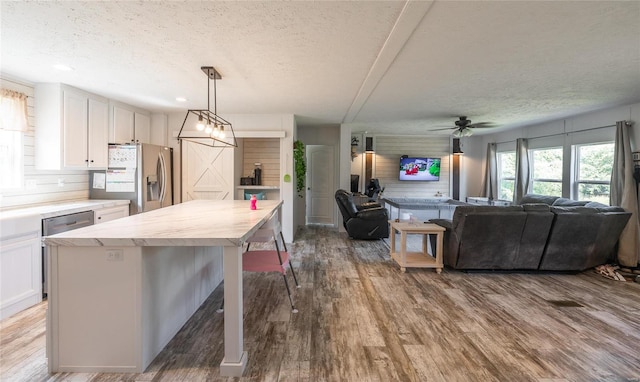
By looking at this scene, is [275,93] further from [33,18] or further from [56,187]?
[56,187]

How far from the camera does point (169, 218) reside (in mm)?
2623

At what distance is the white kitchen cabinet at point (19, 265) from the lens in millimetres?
2684

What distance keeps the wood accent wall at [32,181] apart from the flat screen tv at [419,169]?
6907mm

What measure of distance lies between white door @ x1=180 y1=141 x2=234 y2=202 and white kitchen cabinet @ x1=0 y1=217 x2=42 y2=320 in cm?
272

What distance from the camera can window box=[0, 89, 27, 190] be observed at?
328 cm

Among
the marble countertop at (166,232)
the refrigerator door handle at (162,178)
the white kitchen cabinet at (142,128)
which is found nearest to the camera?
the marble countertop at (166,232)

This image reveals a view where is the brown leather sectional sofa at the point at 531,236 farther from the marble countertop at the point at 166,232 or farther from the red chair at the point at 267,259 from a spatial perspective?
the marble countertop at the point at 166,232

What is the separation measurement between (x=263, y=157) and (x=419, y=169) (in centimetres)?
420

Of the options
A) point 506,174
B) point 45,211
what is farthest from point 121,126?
point 506,174

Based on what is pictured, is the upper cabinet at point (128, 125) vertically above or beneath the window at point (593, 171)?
above

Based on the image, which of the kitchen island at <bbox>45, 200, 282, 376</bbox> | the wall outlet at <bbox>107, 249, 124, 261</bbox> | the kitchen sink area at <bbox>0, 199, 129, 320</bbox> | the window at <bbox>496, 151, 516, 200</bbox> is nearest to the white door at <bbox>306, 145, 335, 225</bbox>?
the window at <bbox>496, 151, 516, 200</bbox>

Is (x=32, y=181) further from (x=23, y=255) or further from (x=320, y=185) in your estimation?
(x=320, y=185)

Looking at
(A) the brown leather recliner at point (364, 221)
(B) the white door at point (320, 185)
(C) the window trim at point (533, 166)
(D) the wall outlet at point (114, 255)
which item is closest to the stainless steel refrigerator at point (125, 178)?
(D) the wall outlet at point (114, 255)

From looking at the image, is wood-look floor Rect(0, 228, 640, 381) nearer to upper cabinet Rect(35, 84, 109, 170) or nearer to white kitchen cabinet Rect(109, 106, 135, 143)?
upper cabinet Rect(35, 84, 109, 170)
